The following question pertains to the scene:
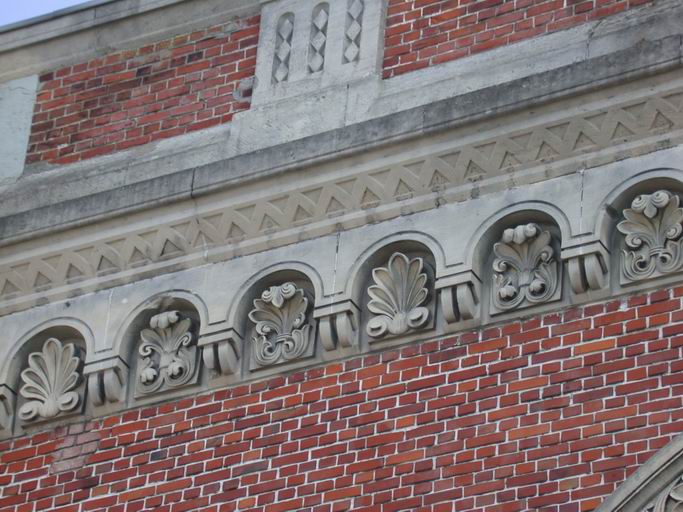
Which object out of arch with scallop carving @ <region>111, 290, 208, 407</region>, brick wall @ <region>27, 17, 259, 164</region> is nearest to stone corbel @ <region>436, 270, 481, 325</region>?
arch with scallop carving @ <region>111, 290, 208, 407</region>

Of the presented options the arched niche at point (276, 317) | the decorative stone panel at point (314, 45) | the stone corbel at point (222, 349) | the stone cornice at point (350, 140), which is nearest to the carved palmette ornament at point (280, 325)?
the arched niche at point (276, 317)

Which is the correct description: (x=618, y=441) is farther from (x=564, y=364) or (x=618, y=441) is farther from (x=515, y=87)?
(x=515, y=87)

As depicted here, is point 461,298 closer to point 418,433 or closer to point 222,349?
point 418,433

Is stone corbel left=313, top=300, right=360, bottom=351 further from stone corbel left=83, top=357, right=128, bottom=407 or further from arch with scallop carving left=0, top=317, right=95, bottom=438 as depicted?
arch with scallop carving left=0, top=317, right=95, bottom=438

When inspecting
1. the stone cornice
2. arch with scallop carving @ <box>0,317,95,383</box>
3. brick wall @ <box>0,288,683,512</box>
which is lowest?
brick wall @ <box>0,288,683,512</box>

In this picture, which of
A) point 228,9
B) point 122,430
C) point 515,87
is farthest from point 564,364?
point 228,9

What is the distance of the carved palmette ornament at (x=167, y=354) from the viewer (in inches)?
601

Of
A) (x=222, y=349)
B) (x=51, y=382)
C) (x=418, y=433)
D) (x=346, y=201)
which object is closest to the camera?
(x=418, y=433)

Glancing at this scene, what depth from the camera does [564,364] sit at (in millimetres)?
14125

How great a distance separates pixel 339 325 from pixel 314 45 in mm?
2074

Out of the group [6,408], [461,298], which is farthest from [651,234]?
[6,408]

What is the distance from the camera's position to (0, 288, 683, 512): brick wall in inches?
542

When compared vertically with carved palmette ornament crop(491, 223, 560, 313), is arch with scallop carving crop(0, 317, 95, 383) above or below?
above

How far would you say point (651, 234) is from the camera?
47.1 ft
